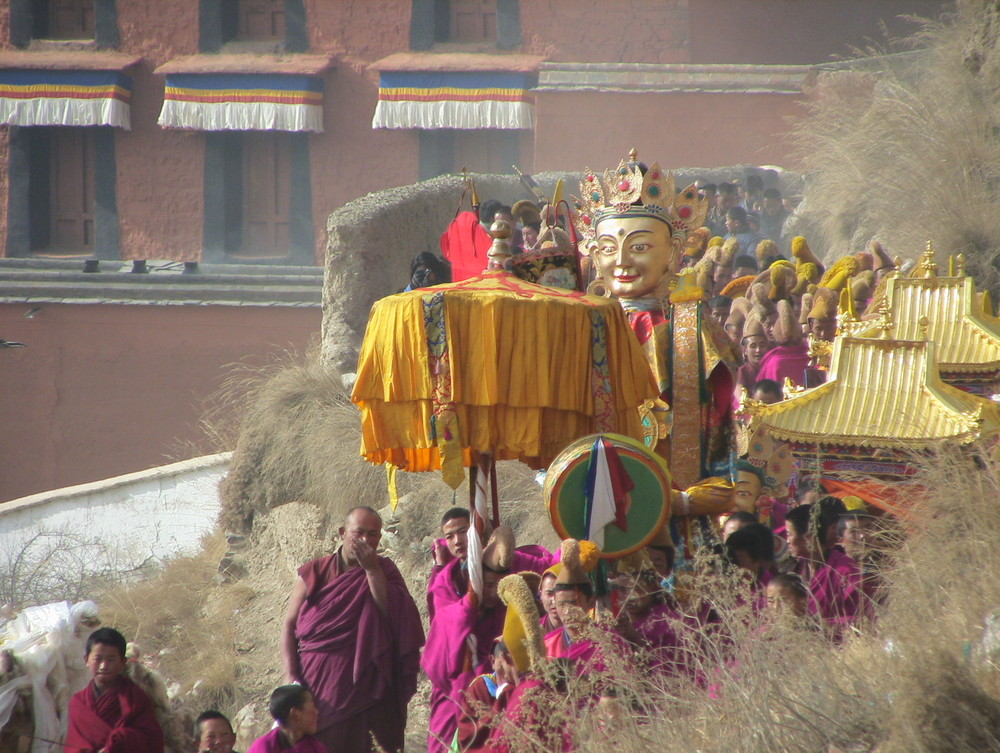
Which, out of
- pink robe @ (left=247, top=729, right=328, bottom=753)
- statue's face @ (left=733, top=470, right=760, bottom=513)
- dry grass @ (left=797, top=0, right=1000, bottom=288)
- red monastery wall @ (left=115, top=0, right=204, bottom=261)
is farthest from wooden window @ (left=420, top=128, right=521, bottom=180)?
pink robe @ (left=247, top=729, right=328, bottom=753)

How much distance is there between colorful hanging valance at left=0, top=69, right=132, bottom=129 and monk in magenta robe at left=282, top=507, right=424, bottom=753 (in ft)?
47.7

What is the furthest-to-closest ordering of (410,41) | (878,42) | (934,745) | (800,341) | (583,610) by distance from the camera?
(410,41), (878,42), (800,341), (583,610), (934,745)

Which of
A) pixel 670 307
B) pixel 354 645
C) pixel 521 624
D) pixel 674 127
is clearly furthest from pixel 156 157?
pixel 521 624

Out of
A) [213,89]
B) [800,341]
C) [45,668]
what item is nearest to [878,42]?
[213,89]

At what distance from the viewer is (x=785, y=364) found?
24.3 ft

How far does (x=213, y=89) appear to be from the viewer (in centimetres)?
1839

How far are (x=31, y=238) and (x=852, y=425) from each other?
1578 centimetres

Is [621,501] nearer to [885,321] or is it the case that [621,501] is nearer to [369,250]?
[885,321]

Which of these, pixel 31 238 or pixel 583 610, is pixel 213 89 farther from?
pixel 583 610

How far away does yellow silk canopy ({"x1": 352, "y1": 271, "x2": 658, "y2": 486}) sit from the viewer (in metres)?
4.31

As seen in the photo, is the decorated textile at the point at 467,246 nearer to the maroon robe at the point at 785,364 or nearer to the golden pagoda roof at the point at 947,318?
the golden pagoda roof at the point at 947,318

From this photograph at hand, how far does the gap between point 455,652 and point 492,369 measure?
1.13 m

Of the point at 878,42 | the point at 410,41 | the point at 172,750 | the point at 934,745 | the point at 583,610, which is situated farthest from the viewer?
the point at 410,41

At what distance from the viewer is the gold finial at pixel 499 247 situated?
4648 millimetres
